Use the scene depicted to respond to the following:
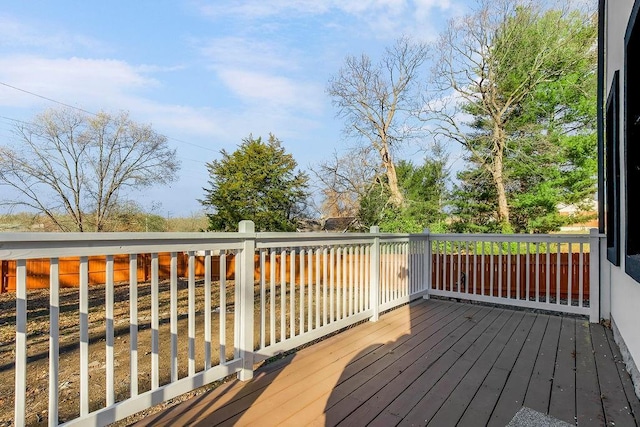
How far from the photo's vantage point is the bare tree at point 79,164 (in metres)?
10.9

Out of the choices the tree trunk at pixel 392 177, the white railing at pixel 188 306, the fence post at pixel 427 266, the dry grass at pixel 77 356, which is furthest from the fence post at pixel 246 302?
the tree trunk at pixel 392 177

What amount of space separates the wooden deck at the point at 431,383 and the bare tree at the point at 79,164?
40.9 ft

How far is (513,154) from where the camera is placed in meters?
10.2

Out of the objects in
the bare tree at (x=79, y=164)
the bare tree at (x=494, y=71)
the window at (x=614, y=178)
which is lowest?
the window at (x=614, y=178)

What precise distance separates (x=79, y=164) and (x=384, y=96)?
11567 millimetres

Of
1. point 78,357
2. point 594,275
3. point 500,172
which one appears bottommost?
point 78,357

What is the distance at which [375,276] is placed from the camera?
3.55 metres

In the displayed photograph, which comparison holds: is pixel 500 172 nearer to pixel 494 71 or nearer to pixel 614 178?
pixel 494 71

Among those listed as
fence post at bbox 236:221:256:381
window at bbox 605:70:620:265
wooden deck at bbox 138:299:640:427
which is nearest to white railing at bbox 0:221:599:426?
fence post at bbox 236:221:256:381

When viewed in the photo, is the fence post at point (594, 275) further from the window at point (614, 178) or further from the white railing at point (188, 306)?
the window at point (614, 178)

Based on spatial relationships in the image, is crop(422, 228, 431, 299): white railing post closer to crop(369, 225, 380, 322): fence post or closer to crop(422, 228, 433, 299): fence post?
crop(422, 228, 433, 299): fence post

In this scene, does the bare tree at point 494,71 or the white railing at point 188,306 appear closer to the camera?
the white railing at point 188,306

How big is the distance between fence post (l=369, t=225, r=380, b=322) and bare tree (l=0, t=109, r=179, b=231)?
12100 mm

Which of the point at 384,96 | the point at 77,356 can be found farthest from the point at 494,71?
the point at 77,356
